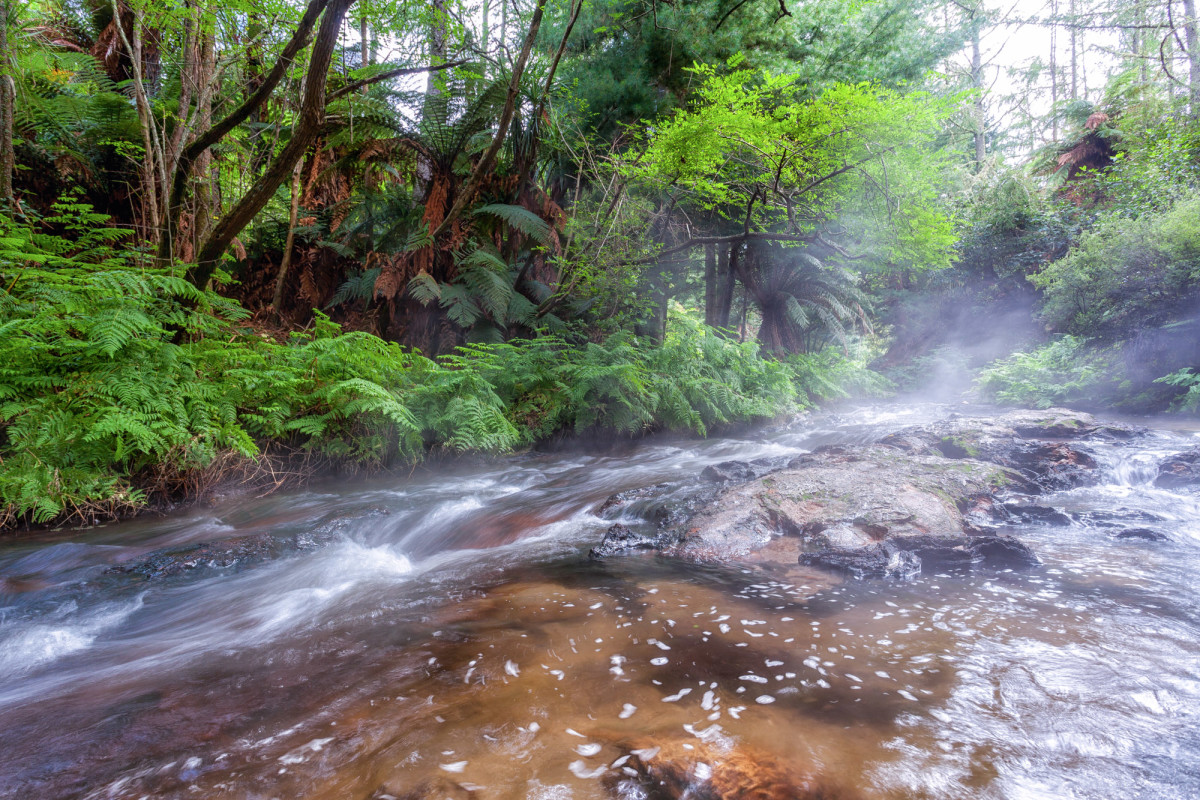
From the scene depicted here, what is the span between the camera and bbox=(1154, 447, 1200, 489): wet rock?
16.6 ft

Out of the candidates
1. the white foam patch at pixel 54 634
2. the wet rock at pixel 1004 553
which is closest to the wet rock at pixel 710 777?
the wet rock at pixel 1004 553

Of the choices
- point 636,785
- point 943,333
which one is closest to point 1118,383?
point 943,333

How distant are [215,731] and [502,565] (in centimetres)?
194

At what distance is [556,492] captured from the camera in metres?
5.89

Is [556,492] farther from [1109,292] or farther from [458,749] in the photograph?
[1109,292]

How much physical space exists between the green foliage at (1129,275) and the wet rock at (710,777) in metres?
12.3

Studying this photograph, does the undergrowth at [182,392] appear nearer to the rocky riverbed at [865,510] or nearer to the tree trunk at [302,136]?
the tree trunk at [302,136]

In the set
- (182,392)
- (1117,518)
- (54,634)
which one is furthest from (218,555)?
(1117,518)

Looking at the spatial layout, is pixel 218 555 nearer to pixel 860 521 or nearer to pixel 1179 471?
pixel 860 521

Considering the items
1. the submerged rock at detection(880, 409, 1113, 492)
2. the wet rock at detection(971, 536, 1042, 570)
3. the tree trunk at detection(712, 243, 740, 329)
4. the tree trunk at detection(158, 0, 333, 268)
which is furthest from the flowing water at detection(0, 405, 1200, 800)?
the tree trunk at detection(712, 243, 740, 329)

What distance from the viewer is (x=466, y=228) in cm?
992

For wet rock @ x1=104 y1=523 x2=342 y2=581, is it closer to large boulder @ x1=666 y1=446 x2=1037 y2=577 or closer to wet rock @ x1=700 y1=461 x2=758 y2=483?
large boulder @ x1=666 y1=446 x2=1037 y2=577

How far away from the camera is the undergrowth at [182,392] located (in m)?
3.86

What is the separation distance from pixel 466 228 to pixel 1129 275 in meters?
12.2
